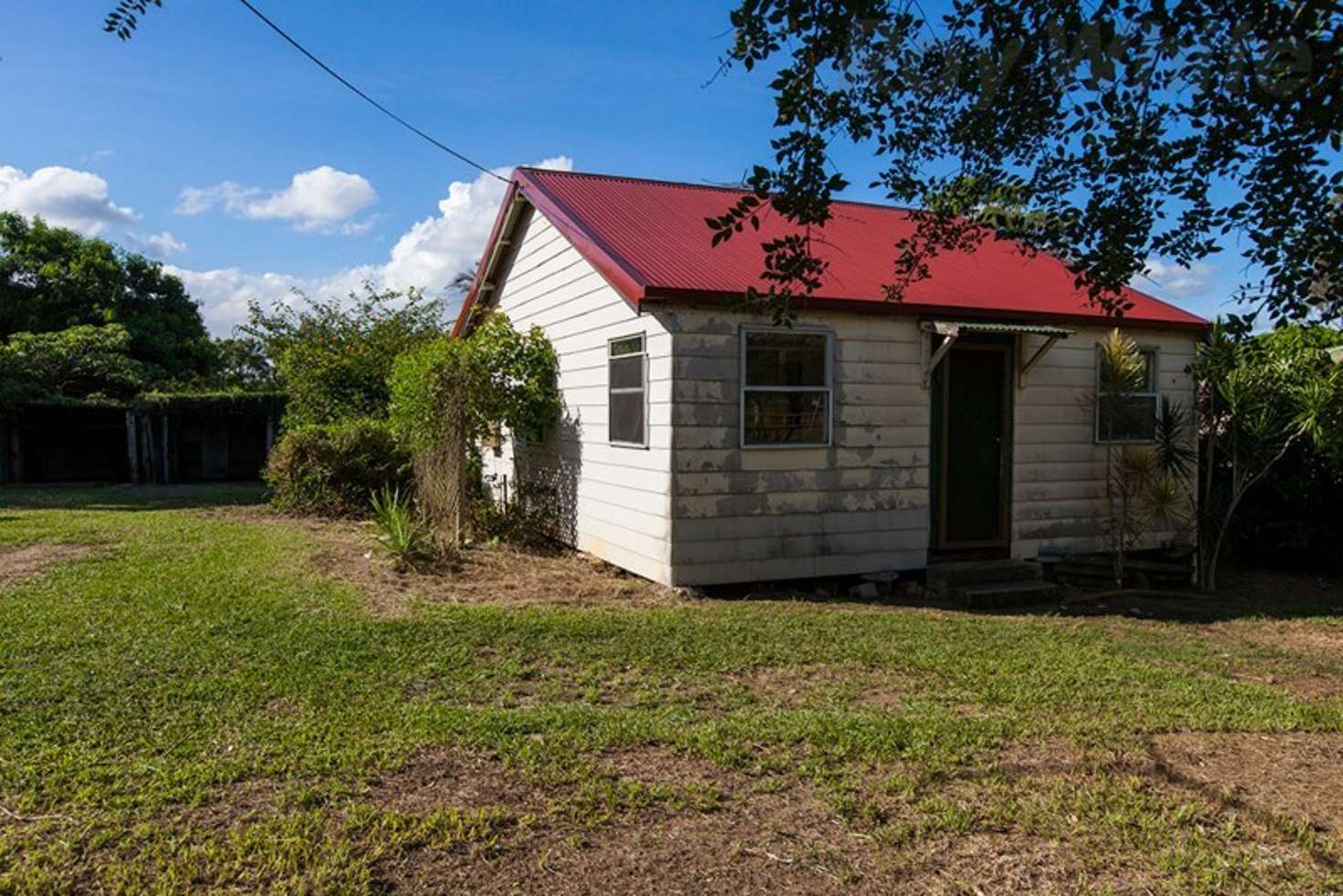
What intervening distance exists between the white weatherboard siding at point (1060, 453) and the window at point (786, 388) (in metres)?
2.54

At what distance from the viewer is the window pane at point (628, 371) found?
873cm

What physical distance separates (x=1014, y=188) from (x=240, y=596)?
21.3ft

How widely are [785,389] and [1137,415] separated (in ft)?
15.4

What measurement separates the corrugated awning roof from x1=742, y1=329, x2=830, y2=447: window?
1149 millimetres

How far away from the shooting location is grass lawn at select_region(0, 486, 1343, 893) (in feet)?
10.7

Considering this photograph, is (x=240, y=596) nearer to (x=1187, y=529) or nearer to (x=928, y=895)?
(x=928, y=895)

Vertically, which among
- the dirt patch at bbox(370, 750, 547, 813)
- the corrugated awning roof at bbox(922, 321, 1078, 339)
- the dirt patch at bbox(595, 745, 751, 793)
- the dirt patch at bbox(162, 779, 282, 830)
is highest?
the corrugated awning roof at bbox(922, 321, 1078, 339)

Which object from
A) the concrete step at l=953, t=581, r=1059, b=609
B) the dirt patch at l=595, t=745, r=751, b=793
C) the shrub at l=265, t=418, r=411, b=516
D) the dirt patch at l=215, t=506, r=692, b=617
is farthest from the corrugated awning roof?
the shrub at l=265, t=418, r=411, b=516

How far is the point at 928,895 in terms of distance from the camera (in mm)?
3107

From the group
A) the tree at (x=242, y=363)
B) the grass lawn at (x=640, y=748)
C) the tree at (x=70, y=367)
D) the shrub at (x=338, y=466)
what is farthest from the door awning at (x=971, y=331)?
the tree at (x=242, y=363)

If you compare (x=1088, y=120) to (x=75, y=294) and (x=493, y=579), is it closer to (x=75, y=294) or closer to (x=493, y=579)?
(x=493, y=579)

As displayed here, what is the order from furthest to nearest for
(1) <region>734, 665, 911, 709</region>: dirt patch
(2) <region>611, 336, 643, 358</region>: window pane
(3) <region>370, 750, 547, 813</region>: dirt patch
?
(2) <region>611, 336, 643, 358</region>: window pane
(1) <region>734, 665, 911, 709</region>: dirt patch
(3) <region>370, 750, 547, 813</region>: dirt patch

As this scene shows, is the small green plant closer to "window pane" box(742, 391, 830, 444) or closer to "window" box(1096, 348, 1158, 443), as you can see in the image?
"window pane" box(742, 391, 830, 444)

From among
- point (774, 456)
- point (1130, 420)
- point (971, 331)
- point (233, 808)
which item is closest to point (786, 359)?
point (774, 456)
